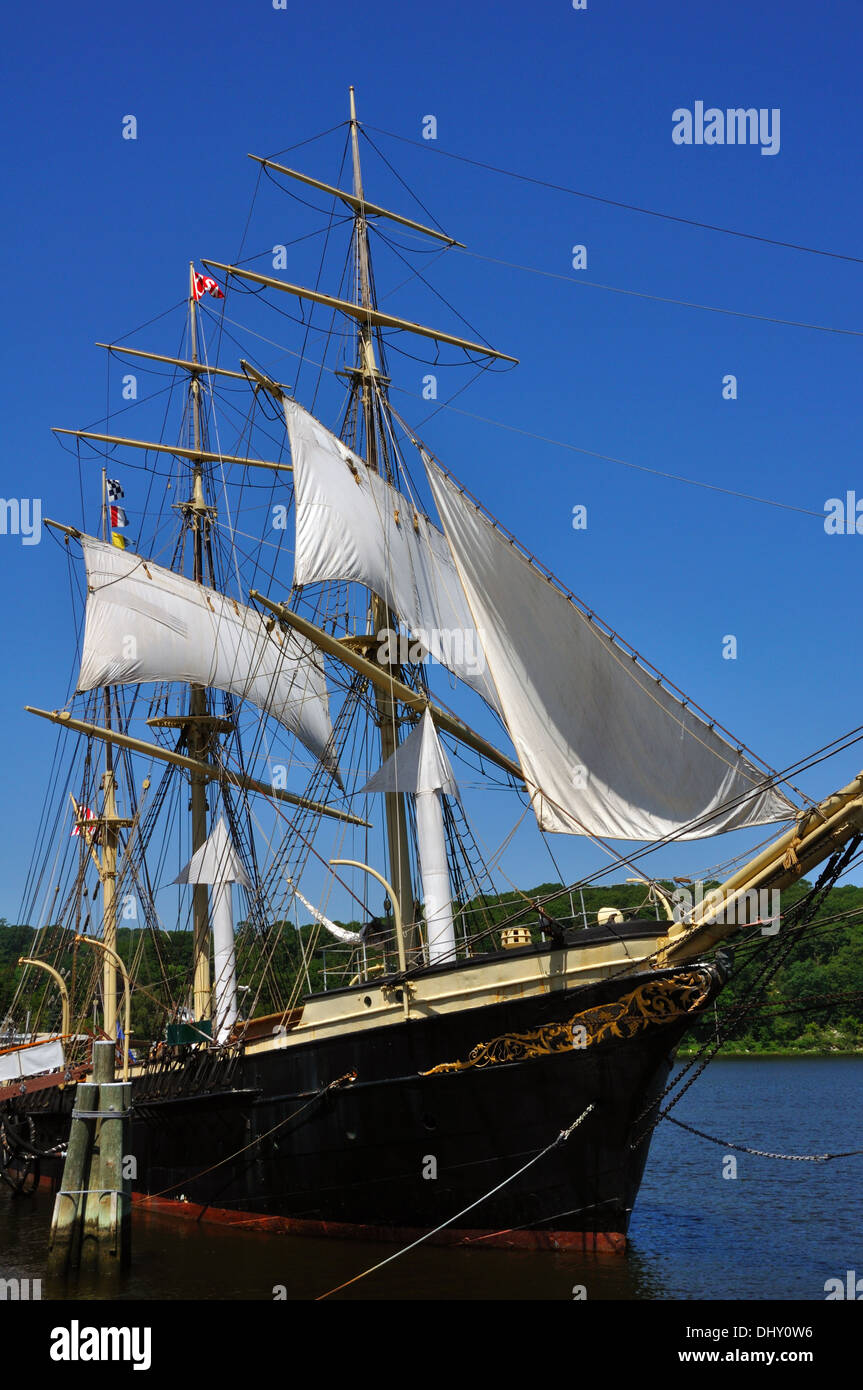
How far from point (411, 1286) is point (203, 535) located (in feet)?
94.0

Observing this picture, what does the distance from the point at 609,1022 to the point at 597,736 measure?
15.3 feet

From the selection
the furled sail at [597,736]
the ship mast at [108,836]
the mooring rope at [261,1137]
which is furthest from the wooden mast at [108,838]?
the furled sail at [597,736]

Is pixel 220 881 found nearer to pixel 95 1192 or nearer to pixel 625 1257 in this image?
pixel 95 1192

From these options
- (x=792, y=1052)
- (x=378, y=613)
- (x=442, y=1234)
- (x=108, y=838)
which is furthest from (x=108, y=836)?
(x=792, y=1052)

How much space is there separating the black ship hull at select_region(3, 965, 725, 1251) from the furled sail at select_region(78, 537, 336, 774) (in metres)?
18.6

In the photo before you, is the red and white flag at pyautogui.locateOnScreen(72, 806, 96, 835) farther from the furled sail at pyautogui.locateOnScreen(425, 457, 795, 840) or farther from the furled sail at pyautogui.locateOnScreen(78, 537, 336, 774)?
the furled sail at pyautogui.locateOnScreen(425, 457, 795, 840)

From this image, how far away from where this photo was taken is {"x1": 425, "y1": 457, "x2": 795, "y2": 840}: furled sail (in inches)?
789

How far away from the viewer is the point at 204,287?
39.3m

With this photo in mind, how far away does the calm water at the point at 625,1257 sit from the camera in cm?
1761

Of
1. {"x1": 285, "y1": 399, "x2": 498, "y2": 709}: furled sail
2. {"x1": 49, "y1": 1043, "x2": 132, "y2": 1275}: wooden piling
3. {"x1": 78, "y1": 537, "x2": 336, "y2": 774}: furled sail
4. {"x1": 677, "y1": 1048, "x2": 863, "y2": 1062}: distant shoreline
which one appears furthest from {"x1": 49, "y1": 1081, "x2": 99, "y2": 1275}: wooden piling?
{"x1": 677, "y1": 1048, "x2": 863, "y2": 1062}: distant shoreline

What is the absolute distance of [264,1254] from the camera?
20.5m

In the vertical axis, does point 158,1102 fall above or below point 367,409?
below

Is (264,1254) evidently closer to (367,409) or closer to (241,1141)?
(241,1141)

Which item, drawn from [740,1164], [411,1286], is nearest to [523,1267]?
[411,1286]
